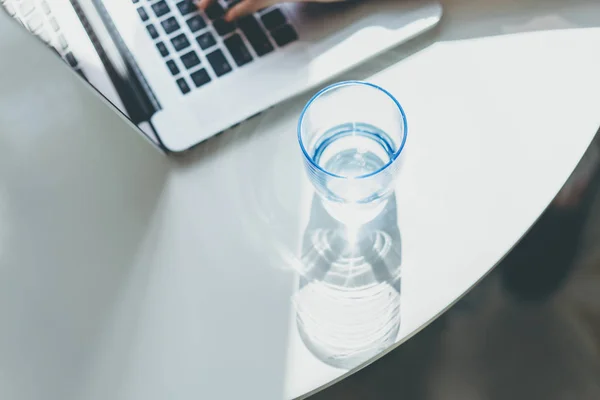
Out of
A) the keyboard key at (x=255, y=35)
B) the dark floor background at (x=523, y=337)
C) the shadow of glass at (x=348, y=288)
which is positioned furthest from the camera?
the dark floor background at (x=523, y=337)

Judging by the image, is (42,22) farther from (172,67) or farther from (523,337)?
(523,337)

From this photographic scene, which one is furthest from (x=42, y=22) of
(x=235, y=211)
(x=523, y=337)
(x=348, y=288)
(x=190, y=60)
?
(x=523, y=337)

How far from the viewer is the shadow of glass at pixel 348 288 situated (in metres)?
0.48

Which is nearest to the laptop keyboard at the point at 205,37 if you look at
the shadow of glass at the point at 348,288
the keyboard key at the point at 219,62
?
the keyboard key at the point at 219,62

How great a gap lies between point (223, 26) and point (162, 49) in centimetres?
6

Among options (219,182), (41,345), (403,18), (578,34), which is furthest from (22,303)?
(578,34)

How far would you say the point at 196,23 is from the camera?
0.60 metres

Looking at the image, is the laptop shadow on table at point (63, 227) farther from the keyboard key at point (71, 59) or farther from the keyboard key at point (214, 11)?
the keyboard key at point (214, 11)

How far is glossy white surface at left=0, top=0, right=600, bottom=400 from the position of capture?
1.60 ft

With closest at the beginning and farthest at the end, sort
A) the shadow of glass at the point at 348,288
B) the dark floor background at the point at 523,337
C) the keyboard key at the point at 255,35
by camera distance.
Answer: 1. the shadow of glass at the point at 348,288
2. the keyboard key at the point at 255,35
3. the dark floor background at the point at 523,337

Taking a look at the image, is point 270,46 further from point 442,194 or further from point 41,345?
point 41,345

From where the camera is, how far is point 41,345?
0.50m

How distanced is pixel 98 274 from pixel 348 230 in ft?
0.67

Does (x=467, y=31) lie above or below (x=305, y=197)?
above
